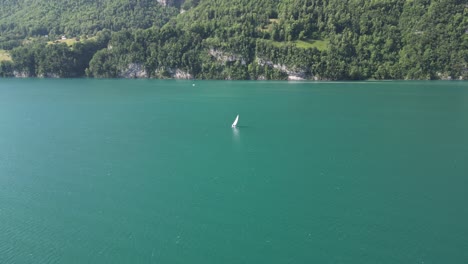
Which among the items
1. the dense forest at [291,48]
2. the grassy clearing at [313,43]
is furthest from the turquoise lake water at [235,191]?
the grassy clearing at [313,43]

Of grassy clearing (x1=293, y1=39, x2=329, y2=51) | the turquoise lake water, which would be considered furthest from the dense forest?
the turquoise lake water

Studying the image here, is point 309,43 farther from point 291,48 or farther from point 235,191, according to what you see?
point 235,191

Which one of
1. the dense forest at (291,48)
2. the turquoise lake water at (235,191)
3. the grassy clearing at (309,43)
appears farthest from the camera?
the grassy clearing at (309,43)

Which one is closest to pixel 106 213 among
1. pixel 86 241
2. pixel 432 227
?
pixel 86 241

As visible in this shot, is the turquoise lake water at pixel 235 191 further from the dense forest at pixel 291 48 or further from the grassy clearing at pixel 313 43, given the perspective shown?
the grassy clearing at pixel 313 43

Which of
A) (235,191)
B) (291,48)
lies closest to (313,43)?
(291,48)

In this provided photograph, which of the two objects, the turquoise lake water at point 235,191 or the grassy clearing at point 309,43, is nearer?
the turquoise lake water at point 235,191
